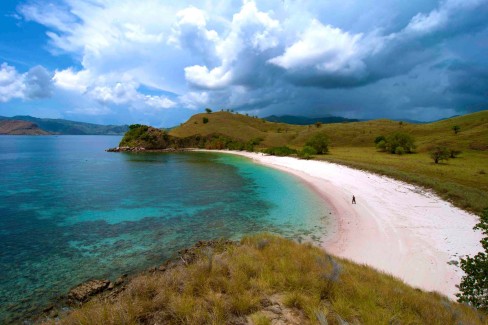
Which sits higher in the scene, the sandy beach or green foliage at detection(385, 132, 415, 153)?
green foliage at detection(385, 132, 415, 153)

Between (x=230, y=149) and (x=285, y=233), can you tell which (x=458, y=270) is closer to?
(x=285, y=233)

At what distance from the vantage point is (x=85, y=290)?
13.8m

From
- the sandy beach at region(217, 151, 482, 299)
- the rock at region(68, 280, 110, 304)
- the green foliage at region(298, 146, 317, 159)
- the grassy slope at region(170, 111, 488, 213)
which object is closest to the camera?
the rock at region(68, 280, 110, 304)

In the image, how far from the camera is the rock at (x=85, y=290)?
1323 centimetres

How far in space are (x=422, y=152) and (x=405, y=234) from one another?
245 feet

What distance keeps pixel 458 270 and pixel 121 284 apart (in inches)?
786

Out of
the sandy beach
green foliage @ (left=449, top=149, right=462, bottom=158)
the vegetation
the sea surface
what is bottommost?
the sea surface

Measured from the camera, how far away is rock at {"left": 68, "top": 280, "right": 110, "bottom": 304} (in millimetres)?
13234

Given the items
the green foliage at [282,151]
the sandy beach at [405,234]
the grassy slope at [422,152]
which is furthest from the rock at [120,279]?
the green foliage at [282,151]

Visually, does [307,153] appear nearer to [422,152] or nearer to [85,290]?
[422,152]

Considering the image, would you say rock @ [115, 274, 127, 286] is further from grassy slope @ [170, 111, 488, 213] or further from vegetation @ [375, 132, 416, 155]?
vegetation @ [375, 132, 416, 155]

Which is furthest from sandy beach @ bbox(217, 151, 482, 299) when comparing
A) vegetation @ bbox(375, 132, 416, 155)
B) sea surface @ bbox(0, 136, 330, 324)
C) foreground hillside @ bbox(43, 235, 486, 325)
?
vegetation @ bbox(375, 132, 416, 155)

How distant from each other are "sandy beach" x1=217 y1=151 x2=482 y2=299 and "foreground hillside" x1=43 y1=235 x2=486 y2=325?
21.2 feet

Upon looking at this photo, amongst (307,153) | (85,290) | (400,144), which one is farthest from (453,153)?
(85,290)
